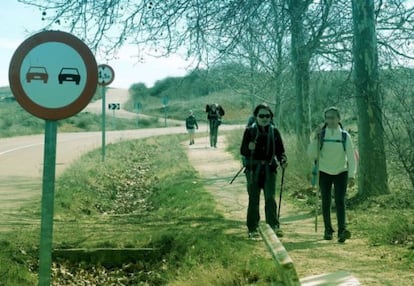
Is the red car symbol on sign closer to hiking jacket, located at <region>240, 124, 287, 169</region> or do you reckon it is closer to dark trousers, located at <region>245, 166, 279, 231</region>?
hiking jacket, located at <region>240, 124, 287, 169</region>

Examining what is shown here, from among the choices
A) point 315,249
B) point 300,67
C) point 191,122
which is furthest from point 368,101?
point 191,122

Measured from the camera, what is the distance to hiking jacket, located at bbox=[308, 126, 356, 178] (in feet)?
29.0

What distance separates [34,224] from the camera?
10.5 m

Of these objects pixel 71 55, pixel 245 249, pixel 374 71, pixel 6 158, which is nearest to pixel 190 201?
pixel 374 71

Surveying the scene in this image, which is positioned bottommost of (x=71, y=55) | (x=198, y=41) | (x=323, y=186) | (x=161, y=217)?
(x=161, y=217)

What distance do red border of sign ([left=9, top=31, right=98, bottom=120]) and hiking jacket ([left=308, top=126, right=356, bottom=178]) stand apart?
14.9 ft

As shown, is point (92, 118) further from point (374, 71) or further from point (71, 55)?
point (71, 55)

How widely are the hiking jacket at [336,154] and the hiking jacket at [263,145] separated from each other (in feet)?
1.66

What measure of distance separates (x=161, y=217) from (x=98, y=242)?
3.02 m

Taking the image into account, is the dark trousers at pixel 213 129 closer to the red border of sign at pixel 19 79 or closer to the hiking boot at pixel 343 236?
the hiking boot at pixel 343 236

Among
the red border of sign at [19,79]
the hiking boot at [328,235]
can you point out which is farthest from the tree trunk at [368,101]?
the red border of sign at [19,79]

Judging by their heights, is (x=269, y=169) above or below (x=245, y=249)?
above

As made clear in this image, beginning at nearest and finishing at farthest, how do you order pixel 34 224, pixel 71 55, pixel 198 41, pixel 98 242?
pixel 71 55, pixel 98 242, pixel 34 224, pixel 198 41

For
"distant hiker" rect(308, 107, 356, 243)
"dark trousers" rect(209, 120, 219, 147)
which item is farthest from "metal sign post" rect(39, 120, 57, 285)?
"dark trousers" rect(209, 120, 219, 147)
